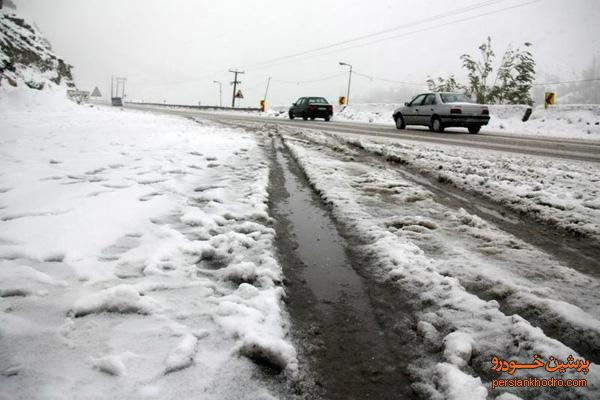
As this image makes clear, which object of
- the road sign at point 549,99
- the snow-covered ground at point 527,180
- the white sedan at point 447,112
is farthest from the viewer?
the road sign at point 549,99

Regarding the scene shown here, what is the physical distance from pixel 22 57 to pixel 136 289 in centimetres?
2101

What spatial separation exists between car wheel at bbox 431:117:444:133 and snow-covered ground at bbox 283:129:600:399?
32.0 ft

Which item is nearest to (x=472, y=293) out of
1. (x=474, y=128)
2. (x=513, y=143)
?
(x=513, y=143)

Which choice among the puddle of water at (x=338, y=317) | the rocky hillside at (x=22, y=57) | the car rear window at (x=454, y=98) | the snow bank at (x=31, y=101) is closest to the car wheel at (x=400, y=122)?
the car rear window at (x=454, y=98)

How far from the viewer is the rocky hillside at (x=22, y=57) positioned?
39.9 ft

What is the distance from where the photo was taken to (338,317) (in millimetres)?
1566

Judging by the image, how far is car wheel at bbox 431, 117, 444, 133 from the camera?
1188 centimetres

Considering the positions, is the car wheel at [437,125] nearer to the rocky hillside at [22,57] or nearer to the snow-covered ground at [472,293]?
the snow-covered ground at [472,293]

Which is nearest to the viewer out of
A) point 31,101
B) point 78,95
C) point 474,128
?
point 31,101

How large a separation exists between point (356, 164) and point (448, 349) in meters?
4.08

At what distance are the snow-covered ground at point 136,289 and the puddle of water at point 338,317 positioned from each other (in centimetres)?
11

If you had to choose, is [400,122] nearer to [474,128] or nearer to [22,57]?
[474,128]

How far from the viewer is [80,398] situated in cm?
101

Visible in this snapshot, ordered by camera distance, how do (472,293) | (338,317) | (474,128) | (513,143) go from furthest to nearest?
(474,128) → (513,143) → (472,293) → (338,317)
